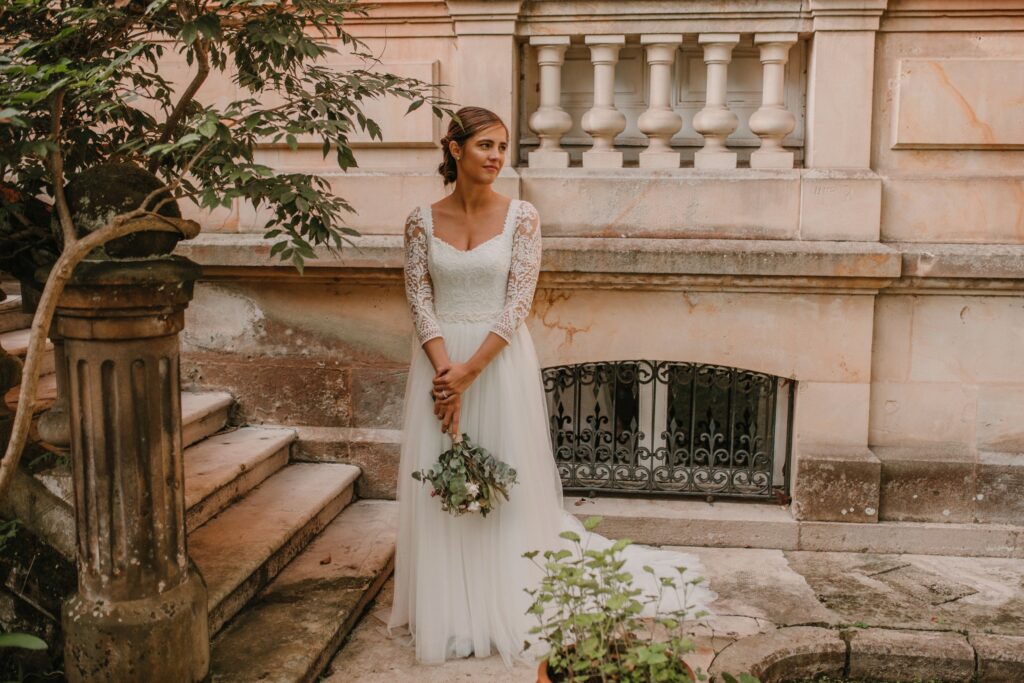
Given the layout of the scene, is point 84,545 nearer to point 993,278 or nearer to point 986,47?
point 993,278

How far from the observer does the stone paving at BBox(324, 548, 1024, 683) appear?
3.82 meters

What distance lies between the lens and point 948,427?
16.9 feet

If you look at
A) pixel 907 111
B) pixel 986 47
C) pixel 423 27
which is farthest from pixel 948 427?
pixel 423 27

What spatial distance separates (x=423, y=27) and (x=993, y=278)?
339cm

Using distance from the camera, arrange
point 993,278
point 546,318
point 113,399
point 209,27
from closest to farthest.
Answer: point 209,27 < point 113,399 < point 993,278 < point 546,318

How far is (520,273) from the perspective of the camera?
155 inches

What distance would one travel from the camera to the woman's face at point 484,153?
382cm

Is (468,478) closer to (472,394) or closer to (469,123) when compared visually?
(472,394)

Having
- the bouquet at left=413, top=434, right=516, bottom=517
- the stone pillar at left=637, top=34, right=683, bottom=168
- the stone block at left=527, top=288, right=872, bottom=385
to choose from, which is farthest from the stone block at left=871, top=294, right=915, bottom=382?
the bouquet at left=413, top=434, right=516, bottom=517

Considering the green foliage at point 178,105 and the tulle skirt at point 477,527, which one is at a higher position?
the green foliage at point 178,105

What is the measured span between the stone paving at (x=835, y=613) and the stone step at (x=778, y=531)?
0.06m

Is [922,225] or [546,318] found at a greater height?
[922,225]

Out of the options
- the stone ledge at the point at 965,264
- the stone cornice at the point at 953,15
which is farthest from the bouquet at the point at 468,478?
the stone cornice at the point at 953,15

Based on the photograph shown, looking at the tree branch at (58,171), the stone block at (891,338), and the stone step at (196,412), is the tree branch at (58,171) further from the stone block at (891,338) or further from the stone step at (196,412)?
the stone block at (891,338)
